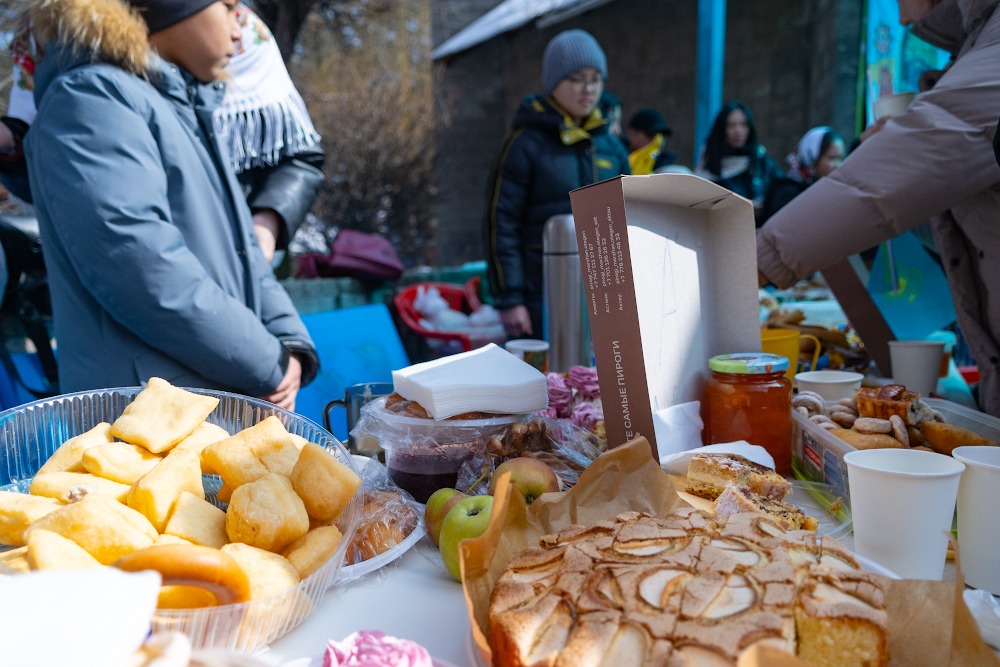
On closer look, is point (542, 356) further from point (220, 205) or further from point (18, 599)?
point (18, 599)

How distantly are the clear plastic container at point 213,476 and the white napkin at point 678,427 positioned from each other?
614 mm

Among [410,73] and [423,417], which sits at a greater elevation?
[410,73]

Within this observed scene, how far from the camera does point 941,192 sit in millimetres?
1800

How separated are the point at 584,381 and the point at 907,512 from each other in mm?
982

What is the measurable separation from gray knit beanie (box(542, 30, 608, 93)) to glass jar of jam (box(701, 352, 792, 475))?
300 centimetres

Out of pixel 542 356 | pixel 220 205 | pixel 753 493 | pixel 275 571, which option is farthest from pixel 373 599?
pixel 220 205

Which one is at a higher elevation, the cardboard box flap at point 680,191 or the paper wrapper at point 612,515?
the cardboard box flap at point 680,191

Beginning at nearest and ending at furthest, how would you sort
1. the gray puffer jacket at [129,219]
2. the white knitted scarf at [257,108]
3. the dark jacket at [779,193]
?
the gray puffer jacket at [129,219] < the white knitted scarf at [257,108] < the dark jacket at [779,193]

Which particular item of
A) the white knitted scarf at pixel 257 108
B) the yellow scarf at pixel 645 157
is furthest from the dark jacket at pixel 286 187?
the yellow scarf at pixel 645 157

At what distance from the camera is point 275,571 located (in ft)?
2.91

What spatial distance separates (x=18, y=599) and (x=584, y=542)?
2.19 feet

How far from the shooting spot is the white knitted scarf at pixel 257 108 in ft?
8.86

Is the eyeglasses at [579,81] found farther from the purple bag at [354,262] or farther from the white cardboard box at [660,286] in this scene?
the white cardboard box at [660,286]

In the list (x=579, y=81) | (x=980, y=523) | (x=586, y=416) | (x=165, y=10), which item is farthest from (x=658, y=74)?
(x=980, y=523)
